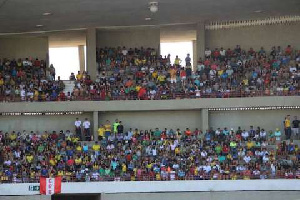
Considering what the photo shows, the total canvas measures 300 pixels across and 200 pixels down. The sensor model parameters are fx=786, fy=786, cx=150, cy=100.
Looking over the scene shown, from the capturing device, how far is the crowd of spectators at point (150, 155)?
36781mm

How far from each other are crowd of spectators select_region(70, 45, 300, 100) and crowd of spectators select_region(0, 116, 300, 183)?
2.07m

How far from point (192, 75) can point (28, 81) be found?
29.5 ft

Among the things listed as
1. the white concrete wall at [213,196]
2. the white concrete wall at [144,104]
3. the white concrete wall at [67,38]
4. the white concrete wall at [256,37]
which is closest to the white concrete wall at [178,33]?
the white concrete wall at [256,37]

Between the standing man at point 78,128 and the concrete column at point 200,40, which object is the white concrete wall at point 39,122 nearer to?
the standing man at point 78,128

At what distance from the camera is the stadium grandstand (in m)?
36.5

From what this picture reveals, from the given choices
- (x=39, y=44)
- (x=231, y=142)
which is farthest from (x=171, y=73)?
(x=39, y=44)

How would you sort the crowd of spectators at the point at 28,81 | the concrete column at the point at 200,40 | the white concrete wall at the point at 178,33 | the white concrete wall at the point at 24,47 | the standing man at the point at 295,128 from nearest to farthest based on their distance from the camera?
the standing man at the point at 295,128, the crowd of spectators at the point at 28,81, the concrete column at the point at 200,40, the white concrete wall at the point at 178,33, the white concrete wall at the point at 24,47

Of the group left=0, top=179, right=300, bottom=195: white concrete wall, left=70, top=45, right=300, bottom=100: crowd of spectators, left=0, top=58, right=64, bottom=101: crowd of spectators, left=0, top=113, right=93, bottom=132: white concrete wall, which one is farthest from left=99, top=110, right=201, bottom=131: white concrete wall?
left=0, top=179, right=300, bottom=195: white concrete wall

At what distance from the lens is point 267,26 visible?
4403 cm

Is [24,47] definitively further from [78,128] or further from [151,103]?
[151,103]

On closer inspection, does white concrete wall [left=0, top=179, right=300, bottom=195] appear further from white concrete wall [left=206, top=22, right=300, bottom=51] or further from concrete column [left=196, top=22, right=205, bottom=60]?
white concrete wall [left=206, top=22, right=300, bottom=51]

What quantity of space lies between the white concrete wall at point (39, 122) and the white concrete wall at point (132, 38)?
5.11m

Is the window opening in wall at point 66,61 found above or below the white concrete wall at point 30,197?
above

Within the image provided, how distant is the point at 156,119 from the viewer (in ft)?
139
